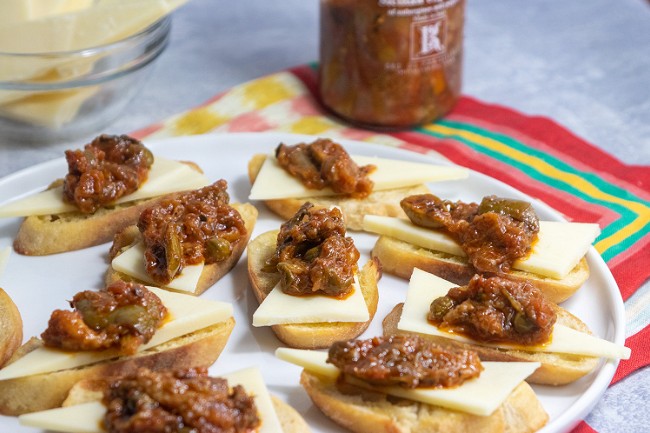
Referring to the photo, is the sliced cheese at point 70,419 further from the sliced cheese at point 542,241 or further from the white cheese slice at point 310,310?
the sliced cheese at point 542,241

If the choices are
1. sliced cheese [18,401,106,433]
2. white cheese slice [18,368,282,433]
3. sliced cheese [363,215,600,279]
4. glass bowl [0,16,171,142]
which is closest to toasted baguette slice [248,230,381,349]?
sliced cheese [363,215,600,279]

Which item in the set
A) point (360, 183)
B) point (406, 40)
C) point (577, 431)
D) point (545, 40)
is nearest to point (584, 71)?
point (545, 40)

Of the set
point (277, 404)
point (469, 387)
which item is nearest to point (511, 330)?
point (469, 387)

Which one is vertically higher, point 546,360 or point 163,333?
point 163,333

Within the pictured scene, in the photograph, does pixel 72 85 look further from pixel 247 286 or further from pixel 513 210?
pixel 513 210

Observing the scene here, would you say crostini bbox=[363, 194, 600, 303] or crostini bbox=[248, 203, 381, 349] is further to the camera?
crostini bbox=[363, 194, 600, 303]

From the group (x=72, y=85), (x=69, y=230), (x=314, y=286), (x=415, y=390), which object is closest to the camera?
(x=415, y=390)

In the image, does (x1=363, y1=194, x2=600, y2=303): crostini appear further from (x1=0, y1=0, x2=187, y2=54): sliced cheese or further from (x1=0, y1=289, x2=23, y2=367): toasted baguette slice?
(x1=0, y1=0, x2=187, y2=54): sliced cheese
